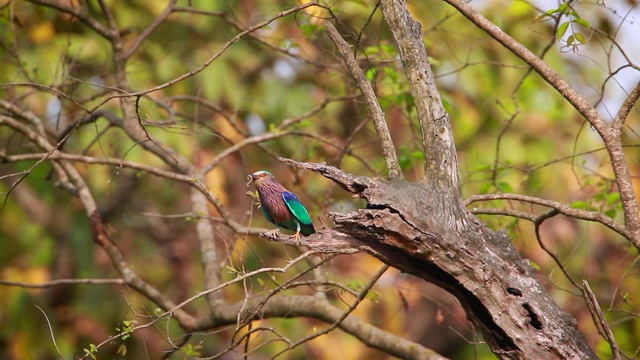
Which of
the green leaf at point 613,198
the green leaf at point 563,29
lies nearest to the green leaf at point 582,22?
the green leaf at point 563,29

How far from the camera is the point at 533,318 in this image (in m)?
3.26

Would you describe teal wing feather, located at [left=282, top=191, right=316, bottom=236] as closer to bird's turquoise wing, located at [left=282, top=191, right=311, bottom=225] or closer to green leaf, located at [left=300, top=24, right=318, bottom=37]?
bird's turquoise wing, located at [left=282, top=191, right=311, bottom=225]

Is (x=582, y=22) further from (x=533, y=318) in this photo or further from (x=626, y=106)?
(x=533, y=318)

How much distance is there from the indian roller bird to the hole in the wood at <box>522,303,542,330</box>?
1257 millimetres

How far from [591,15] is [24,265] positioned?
5921 millimetres

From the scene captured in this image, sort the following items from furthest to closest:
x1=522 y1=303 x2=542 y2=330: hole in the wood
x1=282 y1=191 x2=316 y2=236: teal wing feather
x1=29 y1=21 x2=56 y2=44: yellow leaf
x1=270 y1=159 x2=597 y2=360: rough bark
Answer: x1=29 y1=21 x2=56 y2=44: yellow leaf < x1=282 y1=191 x2=316 y2=236: teal wing feather < x1=522 y1=303 x2=542 y2=330: hole in the wood < x1=270 y1=159 x2=597 y2=360: rough bark

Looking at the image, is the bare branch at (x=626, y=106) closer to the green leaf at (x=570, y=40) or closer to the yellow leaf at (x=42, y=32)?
the green leaf at (x=570, y=40)

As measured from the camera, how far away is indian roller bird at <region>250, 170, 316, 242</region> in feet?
13.6

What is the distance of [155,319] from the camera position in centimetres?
329

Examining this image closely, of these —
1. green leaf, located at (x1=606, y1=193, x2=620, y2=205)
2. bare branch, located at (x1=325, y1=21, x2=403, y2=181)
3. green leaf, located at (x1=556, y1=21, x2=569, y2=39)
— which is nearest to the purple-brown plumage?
bare branch, located at (x1=325, y1=21, x2=403, y2=181)

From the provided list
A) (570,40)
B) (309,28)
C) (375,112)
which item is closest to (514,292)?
(375,112)

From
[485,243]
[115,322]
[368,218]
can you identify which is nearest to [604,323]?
[485,243]

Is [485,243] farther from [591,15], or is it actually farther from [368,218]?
[591,15]

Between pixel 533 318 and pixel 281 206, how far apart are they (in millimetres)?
1426
